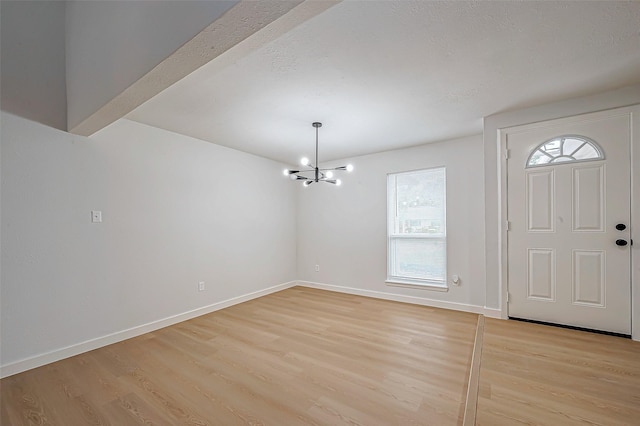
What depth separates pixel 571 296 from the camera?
3027 millimetres

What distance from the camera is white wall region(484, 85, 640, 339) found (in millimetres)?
2740

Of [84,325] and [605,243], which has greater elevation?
[605,243]

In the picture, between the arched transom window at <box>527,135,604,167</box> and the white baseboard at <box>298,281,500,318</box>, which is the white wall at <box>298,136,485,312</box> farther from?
the arched transom window at <box>527,135,604,167</box>

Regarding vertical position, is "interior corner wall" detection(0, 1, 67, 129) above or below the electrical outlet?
above

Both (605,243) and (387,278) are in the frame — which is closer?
(605,243)

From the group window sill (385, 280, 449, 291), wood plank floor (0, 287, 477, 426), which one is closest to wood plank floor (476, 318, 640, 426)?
wood plank floor (0, 287, 477, 426)

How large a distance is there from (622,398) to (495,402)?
85cm

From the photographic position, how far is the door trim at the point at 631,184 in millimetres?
2734

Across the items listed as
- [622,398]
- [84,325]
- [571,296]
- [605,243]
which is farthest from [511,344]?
[84,325]

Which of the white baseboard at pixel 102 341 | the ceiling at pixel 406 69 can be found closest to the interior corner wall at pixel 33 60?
the ceiling at pixel 406 69

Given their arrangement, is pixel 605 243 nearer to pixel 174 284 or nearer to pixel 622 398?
pixel 622 398

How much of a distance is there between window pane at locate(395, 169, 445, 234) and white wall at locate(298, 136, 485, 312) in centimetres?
16

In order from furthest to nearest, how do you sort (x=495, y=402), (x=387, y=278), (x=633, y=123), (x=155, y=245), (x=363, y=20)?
1. (x=387, y=278)
2. (x=155, y=245)
3. (x=633, y=123)
4. (x=495, y=402)
5. (x=363, y=20)

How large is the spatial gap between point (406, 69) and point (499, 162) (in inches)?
78.2
